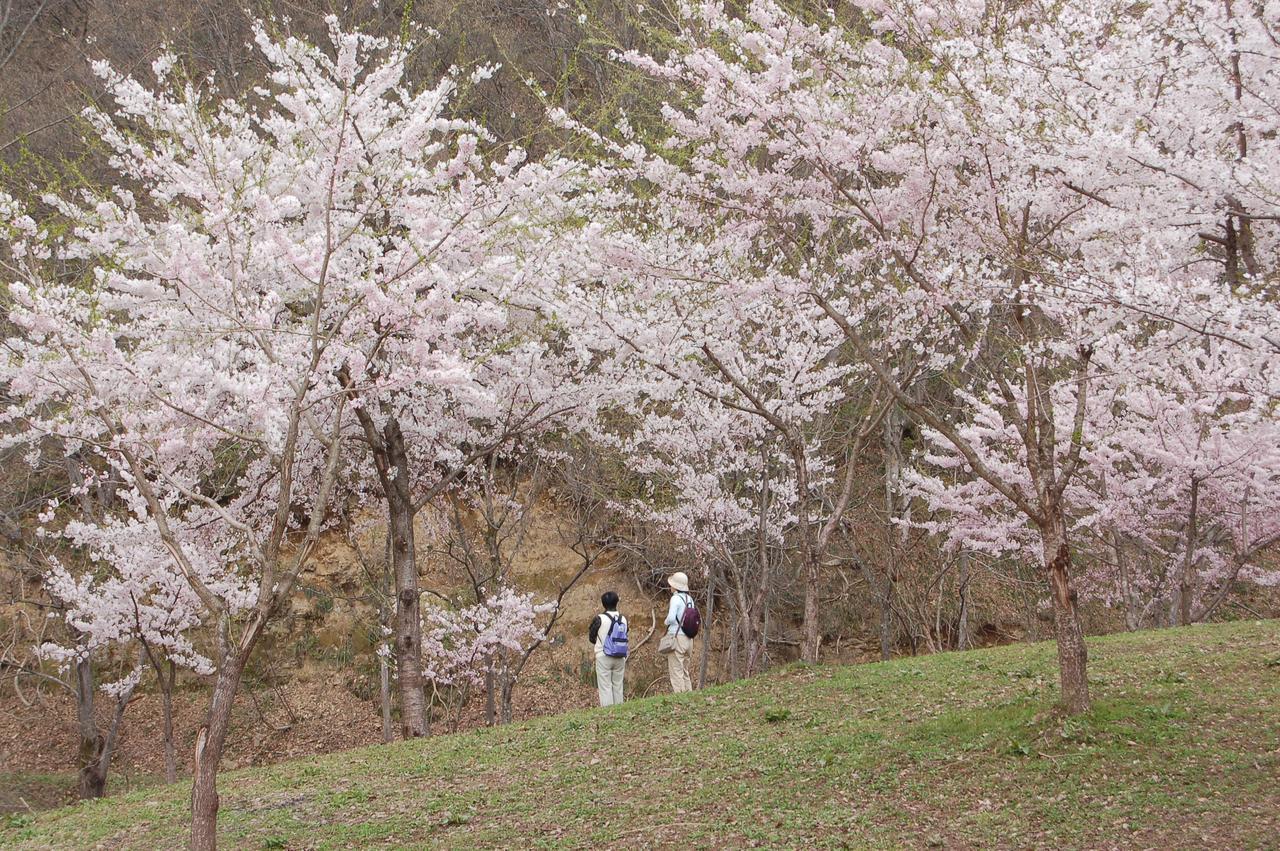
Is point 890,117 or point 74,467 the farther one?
point 74,467

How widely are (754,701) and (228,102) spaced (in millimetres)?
7463

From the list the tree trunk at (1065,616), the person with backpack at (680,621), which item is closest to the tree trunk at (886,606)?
the person with backpack at (680,621)

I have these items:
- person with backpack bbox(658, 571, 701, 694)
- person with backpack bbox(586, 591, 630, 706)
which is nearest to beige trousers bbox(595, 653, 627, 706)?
person with backpack bbox(586, 591, 630, 706)

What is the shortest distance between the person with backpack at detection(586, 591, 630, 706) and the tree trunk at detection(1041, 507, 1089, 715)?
16.3 ft

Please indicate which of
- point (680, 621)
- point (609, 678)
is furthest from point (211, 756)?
point (680, 621)


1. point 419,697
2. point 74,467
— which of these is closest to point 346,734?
point 74,467

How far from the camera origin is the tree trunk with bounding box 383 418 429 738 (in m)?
10.1

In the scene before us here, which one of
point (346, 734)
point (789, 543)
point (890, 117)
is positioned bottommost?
point (346, 734)

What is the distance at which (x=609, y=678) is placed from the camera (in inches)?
432

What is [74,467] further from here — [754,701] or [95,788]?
[754,701]

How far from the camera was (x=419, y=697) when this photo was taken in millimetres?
10422

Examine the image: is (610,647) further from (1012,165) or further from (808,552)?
(1012,165)

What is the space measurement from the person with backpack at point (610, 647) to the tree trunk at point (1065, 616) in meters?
4.97

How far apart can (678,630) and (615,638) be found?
72cm
